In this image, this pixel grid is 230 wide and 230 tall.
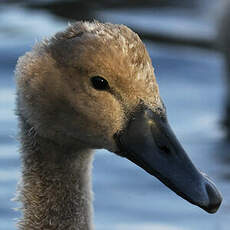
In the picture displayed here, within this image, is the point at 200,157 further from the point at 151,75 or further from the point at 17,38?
the point at 151,75

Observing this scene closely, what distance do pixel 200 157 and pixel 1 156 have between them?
1827mm

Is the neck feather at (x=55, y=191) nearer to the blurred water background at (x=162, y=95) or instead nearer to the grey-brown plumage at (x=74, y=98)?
the grey-brown plumage at (x=74, y=98)

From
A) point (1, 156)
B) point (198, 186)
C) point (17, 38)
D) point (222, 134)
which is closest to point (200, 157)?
point (222, 134)

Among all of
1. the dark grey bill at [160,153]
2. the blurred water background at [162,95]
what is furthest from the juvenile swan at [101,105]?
the blurred water background at [162,95]

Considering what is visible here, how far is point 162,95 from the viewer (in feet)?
38.4

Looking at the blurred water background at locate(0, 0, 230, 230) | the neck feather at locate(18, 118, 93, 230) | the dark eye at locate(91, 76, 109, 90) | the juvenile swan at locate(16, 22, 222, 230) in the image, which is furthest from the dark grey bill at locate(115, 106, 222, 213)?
the blurred water background at locate(0, 0, 230, 230)

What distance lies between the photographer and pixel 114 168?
988cm

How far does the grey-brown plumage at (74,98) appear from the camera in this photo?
5891mm

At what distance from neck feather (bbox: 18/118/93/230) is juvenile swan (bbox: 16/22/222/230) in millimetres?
62

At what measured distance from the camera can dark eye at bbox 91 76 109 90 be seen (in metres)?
5.91

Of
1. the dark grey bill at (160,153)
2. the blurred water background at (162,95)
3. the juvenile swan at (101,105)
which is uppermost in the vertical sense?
the blurred water background at (162,95)

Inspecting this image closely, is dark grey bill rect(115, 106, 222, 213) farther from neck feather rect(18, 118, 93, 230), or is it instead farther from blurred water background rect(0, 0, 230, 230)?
blurred water background rect(0, 0, 230, 230)

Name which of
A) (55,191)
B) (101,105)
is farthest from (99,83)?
(55,191)

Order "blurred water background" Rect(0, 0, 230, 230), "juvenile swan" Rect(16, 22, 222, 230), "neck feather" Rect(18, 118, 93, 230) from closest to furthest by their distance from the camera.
A: 1. "juvenile swan" Rect(16, 22, 222, 230)
2. "neck feather" Rect(18, 118, 93, 230)
3. "blurred water background" Rect(0, 0, 230, 230)
